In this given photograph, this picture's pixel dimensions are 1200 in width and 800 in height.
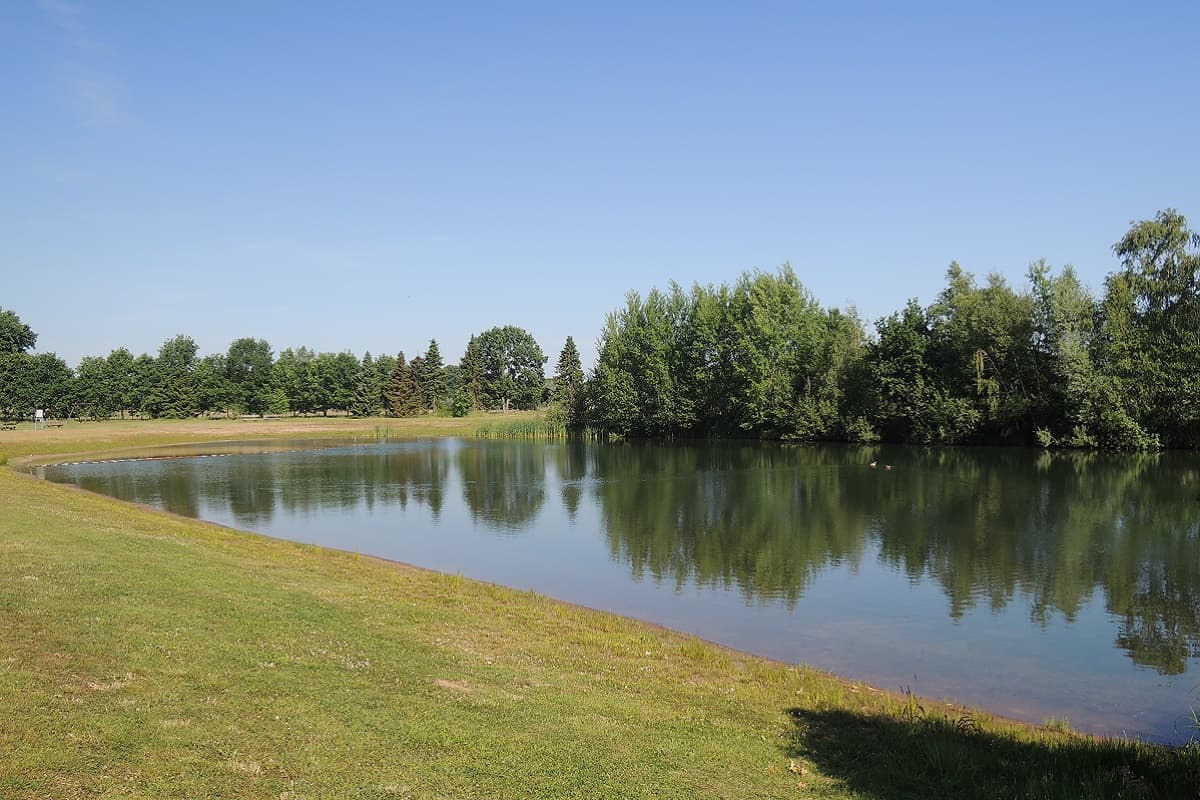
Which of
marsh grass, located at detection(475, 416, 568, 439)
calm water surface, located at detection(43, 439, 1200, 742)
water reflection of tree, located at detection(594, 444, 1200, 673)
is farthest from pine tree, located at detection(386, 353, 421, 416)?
water reflection of tree, located at detection(594, 444, 1200, 673)

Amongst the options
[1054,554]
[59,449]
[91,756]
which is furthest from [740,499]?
[59,449]

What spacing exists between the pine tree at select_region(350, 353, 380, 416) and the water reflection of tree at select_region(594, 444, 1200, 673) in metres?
90.9

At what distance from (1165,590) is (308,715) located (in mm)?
20418

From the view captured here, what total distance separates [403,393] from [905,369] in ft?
279

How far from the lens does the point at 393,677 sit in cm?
944

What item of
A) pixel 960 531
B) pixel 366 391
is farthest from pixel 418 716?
pixel 366 391

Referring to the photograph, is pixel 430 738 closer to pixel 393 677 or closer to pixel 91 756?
pixel 393 677

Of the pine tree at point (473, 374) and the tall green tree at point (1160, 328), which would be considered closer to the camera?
the tall green tree at point (1160, 328)

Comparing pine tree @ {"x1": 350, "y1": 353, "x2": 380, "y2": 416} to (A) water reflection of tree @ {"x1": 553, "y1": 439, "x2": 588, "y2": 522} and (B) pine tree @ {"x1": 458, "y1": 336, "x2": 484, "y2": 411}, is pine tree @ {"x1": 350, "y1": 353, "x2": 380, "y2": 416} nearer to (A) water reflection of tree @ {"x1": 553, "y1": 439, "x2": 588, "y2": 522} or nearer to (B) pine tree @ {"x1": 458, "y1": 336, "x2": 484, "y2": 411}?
(B) pine tree @ {"x1": 458, "y1": 336, "x2": 484, "y2": 411}

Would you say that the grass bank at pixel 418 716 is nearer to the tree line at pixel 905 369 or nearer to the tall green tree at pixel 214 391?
the tree line at pixel 905 369

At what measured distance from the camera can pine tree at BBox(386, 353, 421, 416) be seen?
5015 inches

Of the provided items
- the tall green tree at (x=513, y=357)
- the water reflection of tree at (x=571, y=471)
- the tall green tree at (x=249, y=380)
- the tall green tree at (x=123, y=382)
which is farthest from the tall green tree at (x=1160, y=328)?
the tall green tree at (x=123, y=382)

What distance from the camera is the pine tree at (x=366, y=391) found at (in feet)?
431

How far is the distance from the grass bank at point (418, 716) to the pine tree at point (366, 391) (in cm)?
12121
